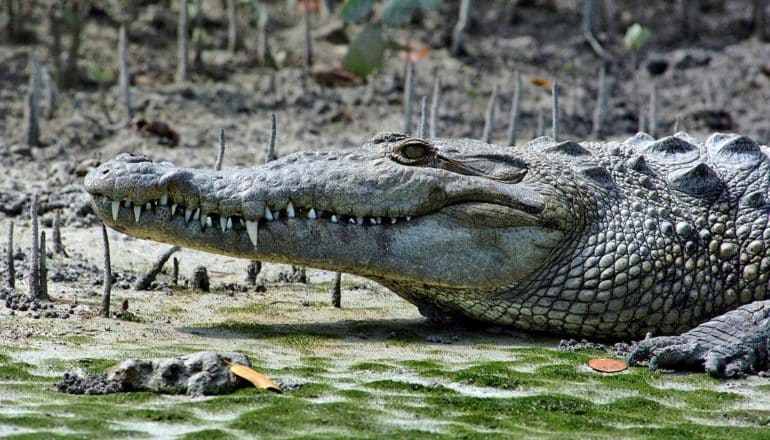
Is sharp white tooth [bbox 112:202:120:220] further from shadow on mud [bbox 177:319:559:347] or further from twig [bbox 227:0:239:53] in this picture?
twig [bbox 227:0:239:53]

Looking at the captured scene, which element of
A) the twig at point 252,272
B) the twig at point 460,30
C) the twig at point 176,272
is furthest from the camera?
the twig at point 460,30

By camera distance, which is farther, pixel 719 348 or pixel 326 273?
pixel 326 273

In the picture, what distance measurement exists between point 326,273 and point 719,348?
10.8ft

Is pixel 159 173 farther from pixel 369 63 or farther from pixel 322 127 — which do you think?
pixel 369 63

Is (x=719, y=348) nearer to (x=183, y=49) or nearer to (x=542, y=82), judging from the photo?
(x=542, y=82)

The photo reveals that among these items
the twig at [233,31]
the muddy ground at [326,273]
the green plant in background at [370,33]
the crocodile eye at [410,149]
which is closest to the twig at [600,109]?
the muddy ground at [326,273]

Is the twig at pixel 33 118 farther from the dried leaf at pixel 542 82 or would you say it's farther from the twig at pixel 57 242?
the dried leaf at pixel 542 82

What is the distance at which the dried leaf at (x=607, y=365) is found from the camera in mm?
5234

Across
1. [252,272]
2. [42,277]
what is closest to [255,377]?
[42,277]

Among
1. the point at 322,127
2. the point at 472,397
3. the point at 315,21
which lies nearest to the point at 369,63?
the point at 322,127

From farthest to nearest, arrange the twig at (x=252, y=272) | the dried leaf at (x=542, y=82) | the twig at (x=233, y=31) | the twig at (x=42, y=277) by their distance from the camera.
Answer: the twig at (x=233, y=31)
the dried leaf at (x=542, y=82)
the twig at (x=252, y=272)
the twig at (x=42, y=277)

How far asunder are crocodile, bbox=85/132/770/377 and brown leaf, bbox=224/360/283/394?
116 centimetres

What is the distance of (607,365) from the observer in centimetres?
529

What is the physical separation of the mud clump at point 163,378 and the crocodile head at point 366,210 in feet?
4.01
